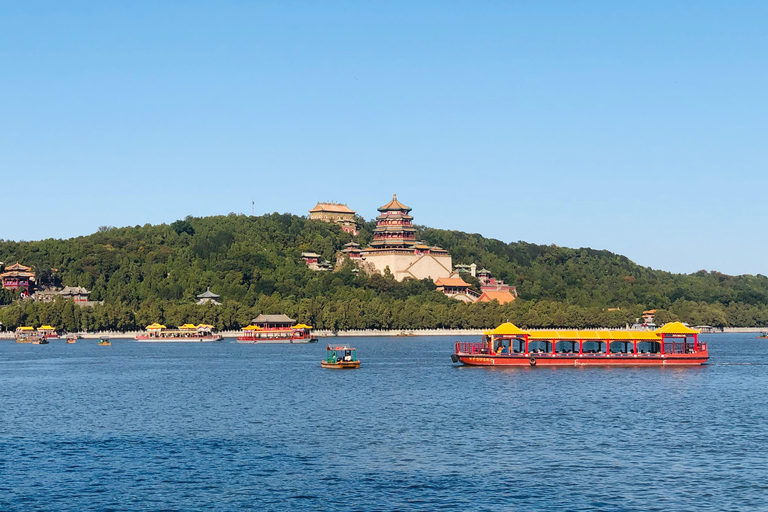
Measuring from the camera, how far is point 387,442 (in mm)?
45125

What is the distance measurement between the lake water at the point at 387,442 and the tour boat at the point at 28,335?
2911 inches

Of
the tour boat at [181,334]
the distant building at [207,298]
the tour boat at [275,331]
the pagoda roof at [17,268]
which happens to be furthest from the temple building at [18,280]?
the tour boat at [275,331]

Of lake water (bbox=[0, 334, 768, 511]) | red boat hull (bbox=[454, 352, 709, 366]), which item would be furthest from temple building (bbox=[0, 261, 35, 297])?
red boat hull (bbox=[454, 352, 709, 366])

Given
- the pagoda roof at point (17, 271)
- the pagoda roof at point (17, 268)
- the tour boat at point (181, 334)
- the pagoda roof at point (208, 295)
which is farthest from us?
the pagoda roof at point (17, 268)

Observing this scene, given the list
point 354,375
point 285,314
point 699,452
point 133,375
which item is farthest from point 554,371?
point 285,314

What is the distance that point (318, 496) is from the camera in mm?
34906

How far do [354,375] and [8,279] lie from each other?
131m

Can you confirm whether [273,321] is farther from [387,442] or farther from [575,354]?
[387,442]

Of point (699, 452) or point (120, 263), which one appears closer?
point (699, 452)

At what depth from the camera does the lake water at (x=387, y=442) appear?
3488 cm

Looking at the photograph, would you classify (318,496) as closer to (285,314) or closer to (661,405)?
(661,405)

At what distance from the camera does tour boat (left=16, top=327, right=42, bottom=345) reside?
5925 inches

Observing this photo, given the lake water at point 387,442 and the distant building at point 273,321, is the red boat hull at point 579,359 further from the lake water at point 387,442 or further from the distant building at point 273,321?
the distant building at point 273,321

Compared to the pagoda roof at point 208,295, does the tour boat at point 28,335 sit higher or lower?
lower
